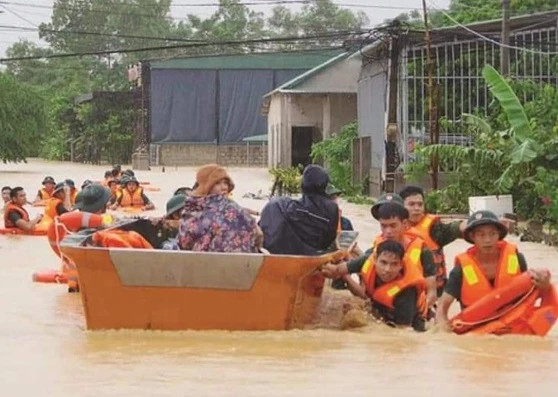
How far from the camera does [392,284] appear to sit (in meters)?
9.84

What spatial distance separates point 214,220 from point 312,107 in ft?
137

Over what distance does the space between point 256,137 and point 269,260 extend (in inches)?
2255

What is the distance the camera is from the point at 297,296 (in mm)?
9805

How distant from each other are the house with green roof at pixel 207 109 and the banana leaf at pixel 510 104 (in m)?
44.7

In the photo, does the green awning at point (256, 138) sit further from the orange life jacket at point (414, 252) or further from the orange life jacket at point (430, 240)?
the orange life jacket at point (414, 252)

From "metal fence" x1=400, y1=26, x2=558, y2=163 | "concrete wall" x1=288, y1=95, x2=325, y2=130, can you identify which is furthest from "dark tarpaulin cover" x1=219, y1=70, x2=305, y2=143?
"metal fence" x1=400, y1=26, x2=558, y2=163

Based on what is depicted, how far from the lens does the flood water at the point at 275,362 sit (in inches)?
300

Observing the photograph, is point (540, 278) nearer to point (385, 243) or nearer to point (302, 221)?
point (385, 243)

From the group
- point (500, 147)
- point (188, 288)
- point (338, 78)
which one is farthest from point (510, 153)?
point (338, 78)

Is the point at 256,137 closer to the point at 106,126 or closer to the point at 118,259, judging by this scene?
the point at 106,126

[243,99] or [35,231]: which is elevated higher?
[243,99]

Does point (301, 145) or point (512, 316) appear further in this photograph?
point (301, 145)

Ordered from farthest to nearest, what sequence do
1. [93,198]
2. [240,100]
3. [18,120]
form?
[240,100]
[18,120]
[93,198]

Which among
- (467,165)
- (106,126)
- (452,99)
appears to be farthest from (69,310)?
(106,126)
